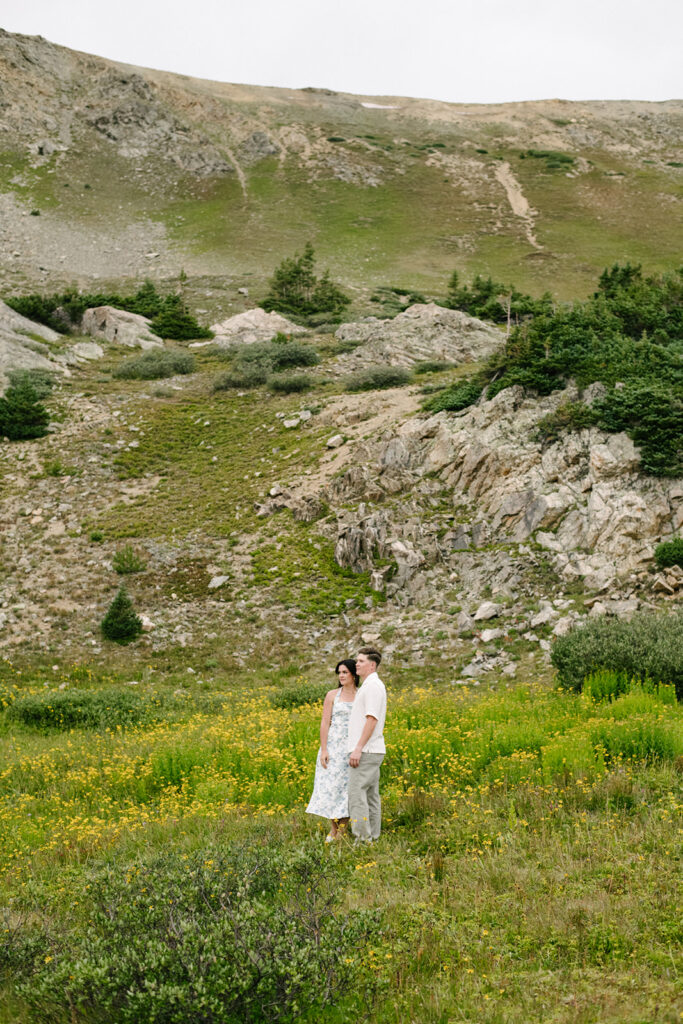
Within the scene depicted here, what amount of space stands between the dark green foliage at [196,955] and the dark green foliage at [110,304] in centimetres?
4395

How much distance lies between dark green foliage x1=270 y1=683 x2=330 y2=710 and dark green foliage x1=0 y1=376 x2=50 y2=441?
19598mm

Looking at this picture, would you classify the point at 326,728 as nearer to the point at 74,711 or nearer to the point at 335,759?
the point at 335,759

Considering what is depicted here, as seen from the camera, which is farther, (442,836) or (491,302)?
(491,302)

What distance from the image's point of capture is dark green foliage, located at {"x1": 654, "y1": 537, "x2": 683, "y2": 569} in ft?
Result: 52.0

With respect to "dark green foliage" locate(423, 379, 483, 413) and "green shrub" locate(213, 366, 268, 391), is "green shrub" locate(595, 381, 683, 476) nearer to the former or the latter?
"dark green foliage" locate(423, 379, 483, 413)

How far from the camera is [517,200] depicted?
85.4 meters

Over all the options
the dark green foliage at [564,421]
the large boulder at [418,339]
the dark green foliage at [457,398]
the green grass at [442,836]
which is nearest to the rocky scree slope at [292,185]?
the large boulder at [418,339]

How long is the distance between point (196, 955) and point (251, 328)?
43.5 m

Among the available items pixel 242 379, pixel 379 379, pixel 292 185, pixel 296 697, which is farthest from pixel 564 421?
pixel 292 185

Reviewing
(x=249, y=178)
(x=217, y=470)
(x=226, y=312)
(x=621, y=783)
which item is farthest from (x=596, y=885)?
(x=249, y=178)

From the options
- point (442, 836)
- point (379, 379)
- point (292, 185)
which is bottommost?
point (442, 836)

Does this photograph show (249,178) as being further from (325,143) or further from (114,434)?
(114,434)

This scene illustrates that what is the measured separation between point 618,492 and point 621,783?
12.3 meters

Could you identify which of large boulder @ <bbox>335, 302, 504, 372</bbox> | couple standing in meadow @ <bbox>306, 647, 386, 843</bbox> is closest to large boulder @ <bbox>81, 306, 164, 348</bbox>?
large boulder @ <bbox>335, 302, 504, 372</bbox>
